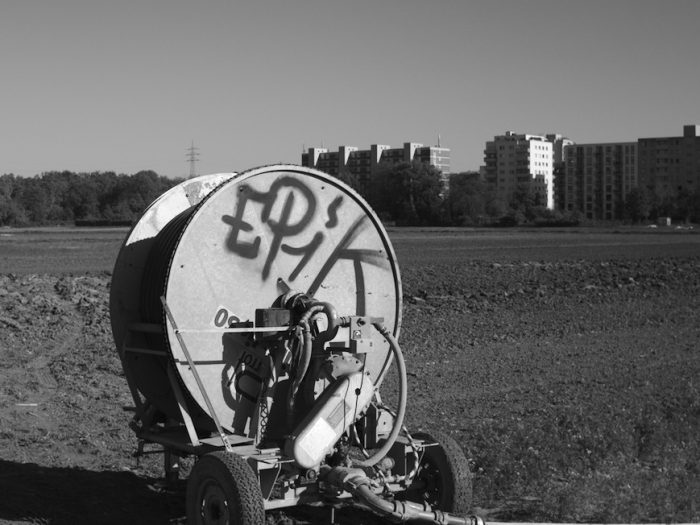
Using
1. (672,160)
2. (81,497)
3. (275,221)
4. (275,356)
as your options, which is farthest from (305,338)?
(672,160)

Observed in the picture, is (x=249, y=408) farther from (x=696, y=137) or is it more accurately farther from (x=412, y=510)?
(x=696, y=137)

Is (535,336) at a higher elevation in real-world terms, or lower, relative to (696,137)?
lower

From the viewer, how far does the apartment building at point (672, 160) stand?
177375 mm

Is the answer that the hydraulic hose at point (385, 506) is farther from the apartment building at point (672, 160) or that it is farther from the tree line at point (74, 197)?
the apartment building at point (672, 160)

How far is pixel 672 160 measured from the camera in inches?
7106

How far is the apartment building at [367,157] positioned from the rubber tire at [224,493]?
576 ft

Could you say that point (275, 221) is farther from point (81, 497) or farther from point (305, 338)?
point (81, 497)

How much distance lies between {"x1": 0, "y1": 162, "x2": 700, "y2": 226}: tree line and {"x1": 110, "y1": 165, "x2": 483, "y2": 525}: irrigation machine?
299ft

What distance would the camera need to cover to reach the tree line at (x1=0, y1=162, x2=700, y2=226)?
10631cm

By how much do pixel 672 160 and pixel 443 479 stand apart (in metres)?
183

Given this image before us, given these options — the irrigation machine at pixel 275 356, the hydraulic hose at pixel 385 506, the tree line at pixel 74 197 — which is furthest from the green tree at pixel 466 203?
the hydraulic hose at pixel 385 506

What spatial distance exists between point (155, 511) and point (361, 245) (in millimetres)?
2382

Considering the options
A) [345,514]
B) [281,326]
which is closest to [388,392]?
[345,514]

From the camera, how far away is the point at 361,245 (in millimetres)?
7344
